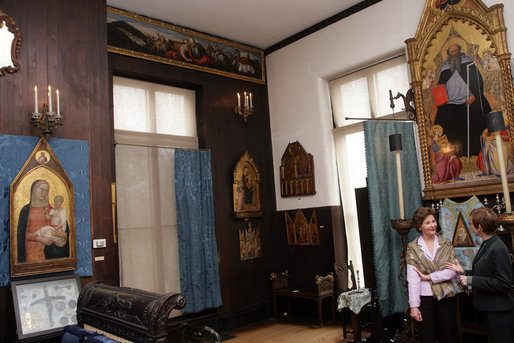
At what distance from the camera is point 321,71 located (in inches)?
256

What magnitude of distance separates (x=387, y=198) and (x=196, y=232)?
2582 mm

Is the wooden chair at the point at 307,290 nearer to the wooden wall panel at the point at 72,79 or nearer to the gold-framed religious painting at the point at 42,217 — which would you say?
the wooden wall panel at the point at 72,79

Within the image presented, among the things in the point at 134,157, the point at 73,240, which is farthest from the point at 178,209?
the point at 73,240

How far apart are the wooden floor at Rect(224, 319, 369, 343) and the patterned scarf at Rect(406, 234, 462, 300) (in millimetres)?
2126

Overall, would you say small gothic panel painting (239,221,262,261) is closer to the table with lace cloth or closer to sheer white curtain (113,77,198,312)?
sheer white curtain (113,77,198,312)

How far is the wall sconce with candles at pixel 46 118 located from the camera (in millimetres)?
4125

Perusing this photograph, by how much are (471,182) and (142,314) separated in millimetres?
3790

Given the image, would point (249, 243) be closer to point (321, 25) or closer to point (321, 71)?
point (321, 71)

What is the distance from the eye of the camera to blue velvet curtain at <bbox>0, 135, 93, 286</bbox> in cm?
394

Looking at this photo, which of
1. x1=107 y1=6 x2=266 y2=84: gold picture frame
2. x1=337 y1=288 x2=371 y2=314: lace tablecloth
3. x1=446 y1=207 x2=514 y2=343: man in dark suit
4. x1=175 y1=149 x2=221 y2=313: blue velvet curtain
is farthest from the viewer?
x1=175 y1=149 x2=221 y2=313: blue velvet curtain

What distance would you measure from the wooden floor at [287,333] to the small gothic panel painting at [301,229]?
4.00 ft

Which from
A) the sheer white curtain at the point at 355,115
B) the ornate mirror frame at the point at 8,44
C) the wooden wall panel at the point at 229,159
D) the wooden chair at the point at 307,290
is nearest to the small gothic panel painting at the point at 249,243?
the wooden wall panel at the point at 229,159

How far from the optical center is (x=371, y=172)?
4.91 metres

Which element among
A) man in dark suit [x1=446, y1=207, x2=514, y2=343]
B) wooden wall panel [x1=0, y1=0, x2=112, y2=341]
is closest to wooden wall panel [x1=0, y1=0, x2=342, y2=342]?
wooden wall panel [x1=0, y1=0, x2=112, y2=341]
